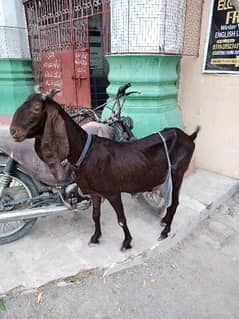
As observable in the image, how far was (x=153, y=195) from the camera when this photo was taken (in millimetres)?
2670

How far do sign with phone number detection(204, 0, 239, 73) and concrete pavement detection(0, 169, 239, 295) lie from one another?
1.40 meters

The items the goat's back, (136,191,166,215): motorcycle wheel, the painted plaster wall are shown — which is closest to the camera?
the goat's back

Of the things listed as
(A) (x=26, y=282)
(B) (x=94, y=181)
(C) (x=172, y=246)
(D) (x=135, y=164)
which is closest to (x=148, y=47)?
(D) (x=135, y=164)

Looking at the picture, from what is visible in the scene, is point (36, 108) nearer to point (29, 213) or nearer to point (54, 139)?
point (54, 139)

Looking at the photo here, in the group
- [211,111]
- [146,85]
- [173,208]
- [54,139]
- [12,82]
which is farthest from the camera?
[12,82]

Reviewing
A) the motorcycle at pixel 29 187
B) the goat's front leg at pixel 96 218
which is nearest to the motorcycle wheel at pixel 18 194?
the motorcycle at pixel 29 187

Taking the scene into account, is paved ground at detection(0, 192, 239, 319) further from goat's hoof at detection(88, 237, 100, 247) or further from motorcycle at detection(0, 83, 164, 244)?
motorcycle at detection(0, 83, 164, 244)

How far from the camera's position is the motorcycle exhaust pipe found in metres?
2.07

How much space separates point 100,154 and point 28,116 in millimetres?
545

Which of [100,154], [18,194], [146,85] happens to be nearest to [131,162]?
[100,154]

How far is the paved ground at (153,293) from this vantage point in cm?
178

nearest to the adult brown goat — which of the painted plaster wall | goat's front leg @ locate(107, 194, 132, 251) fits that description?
goat's front leg @ locate(107, 194, 132, 251)

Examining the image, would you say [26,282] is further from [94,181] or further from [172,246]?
[172,246]

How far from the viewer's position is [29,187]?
2.17m
